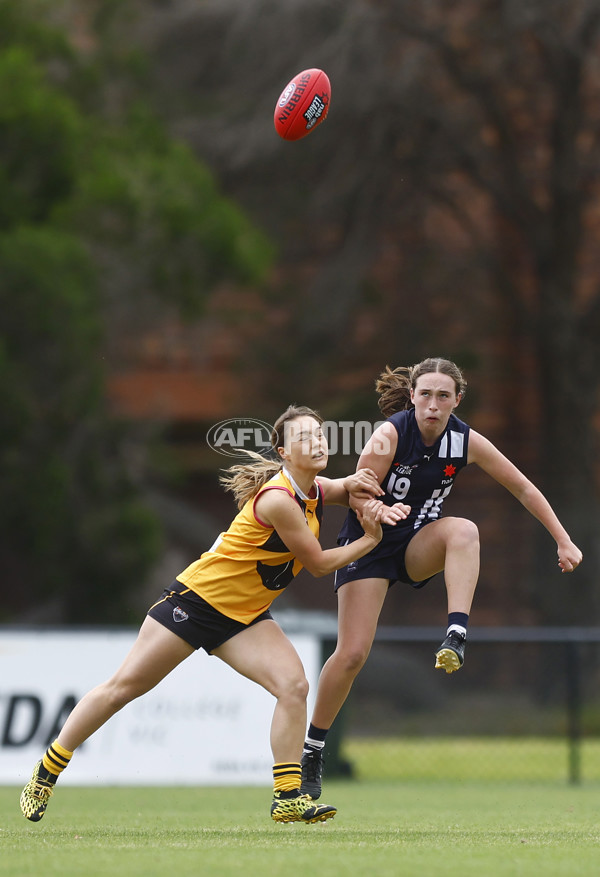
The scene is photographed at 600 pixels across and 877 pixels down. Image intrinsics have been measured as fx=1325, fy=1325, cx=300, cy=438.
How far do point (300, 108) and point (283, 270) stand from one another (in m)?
12.0

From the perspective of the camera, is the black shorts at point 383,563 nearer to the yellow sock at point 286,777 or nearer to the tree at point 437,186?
the yellow sock at point 286,777

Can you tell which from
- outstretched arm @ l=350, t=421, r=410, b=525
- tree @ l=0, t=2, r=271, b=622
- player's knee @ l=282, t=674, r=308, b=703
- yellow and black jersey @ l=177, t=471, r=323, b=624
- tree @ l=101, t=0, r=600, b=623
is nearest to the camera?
player's knee @ l=282, t=674, r=308, b=703

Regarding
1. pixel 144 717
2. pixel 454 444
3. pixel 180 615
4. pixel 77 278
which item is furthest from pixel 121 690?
pixel 77 278

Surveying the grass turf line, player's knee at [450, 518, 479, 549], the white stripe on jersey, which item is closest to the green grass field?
the grass turf line

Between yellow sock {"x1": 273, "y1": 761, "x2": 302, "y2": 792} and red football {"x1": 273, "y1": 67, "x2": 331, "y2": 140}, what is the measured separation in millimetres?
3061

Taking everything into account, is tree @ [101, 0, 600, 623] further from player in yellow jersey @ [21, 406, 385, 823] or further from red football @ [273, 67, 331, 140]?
player in yellow jersey @ [21, 406, 385, 823]

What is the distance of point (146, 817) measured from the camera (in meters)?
6.57

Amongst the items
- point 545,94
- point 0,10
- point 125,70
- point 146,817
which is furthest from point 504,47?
point 146,817

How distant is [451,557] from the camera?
18.5 ft

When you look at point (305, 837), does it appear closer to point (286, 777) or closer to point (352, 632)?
point (286, 777)

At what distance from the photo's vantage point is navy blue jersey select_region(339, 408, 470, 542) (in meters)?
5.76

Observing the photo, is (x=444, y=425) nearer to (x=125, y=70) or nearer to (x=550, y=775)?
(x=550, y=775)

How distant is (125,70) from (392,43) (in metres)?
3.33

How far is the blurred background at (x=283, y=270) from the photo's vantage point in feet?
45.4
